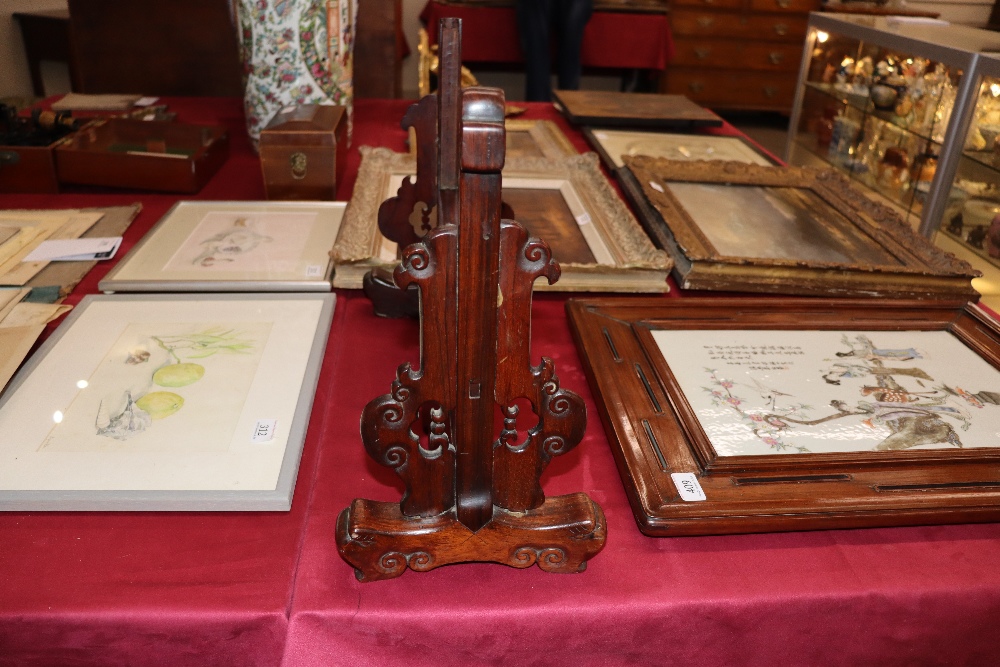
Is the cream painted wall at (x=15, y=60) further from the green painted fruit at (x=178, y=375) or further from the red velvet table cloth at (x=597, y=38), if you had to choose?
the green painted fruit at (x=178, y=375)

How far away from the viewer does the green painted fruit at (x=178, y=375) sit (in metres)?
0.84

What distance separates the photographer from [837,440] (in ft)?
2.53

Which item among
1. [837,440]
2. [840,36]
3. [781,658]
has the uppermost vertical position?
[840,36]

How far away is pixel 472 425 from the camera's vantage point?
0.60 meters

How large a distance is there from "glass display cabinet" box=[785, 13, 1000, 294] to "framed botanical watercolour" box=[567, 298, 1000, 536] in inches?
45.7

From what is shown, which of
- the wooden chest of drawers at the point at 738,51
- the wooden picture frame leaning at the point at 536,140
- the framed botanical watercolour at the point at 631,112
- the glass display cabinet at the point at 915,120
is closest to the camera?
the wooden picture frame leaning at the point at 536,140

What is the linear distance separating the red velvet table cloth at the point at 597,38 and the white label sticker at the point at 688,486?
12.8 ft

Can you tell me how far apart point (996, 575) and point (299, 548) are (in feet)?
2.02

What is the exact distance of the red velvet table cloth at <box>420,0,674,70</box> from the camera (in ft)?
13.8

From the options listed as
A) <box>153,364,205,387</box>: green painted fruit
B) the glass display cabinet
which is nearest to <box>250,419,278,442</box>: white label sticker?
<box>153,364,205,387</box>: green painted fruit

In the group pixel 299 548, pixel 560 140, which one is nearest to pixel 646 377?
pixel 299 548

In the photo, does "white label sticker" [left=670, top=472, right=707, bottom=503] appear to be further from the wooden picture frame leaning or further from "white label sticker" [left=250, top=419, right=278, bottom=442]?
the wooden picture frame leaning

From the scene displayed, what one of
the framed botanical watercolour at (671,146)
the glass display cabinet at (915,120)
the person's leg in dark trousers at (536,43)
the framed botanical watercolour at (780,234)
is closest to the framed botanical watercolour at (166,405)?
the framed botanical watercolour at (780,234)

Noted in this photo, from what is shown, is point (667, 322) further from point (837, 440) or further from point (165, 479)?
point (165, 479)
